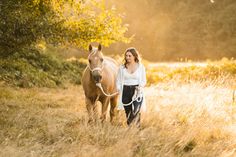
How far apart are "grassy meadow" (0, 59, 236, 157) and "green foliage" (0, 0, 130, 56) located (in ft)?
5.75

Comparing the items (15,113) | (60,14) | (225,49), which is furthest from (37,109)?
(225,49)

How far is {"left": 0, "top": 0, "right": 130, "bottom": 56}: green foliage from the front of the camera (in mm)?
8594

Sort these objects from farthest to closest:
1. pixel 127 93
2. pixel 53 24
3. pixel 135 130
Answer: pixel 53 24
pixel 127 93
pixel 135 130

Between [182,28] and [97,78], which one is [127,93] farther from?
[182,28]

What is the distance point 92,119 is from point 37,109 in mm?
3207

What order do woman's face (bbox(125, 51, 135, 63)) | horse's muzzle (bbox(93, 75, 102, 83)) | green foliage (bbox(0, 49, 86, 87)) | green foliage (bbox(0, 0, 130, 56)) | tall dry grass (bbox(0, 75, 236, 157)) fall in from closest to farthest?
tall dry grass (bbox(0, 75, 236, 157)) < woman's face (bbox(125, 51, 135, 63)) < horse's muzzle (bbox(93, 75, 102, 83)) < green foliage (bbox(0, 0, 130, 56)) < green foliage (bbox(0, 49, 86, 87))

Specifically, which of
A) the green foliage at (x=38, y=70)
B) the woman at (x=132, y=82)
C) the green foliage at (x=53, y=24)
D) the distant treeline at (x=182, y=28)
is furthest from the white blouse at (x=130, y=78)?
the distant treeline at (x=182, y=28)

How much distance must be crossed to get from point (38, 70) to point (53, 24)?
7.61 m

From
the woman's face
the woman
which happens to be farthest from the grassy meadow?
the woman's face

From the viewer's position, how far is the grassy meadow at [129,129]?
21.0 ft

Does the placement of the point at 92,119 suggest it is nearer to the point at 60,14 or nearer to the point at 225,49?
the point at 60,14

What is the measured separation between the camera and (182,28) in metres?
44.5

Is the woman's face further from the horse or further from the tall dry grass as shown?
A: the tall dry grass

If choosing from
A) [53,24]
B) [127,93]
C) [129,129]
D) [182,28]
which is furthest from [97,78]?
[182,28]
